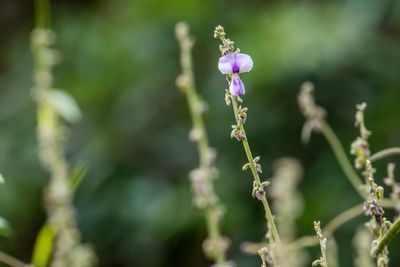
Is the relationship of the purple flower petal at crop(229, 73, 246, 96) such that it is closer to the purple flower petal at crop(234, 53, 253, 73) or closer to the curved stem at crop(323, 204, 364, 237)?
the purple flower petal at crop(234, 53, 253, 73)

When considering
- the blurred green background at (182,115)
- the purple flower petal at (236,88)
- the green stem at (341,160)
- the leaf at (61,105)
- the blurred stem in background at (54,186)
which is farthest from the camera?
the blurred green background at (182,115)

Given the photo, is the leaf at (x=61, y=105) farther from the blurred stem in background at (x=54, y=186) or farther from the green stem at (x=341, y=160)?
the green stem at (x=341, y=160)

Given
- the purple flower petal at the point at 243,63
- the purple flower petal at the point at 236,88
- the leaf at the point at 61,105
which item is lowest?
the purple flower petal at the point at 236,88

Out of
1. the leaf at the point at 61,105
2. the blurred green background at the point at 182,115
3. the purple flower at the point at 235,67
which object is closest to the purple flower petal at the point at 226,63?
the purple flower at the point at 235,67

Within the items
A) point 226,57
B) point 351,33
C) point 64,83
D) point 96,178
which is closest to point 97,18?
point 64,83

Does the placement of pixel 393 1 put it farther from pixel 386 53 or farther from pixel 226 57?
pixel 226 57

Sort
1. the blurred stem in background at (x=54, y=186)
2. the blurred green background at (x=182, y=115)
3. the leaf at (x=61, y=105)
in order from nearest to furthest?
the blurred stem in background at (x=54, y=186), the leaf at (x=61, y=105), the blurred green background at (x=182, y=115)

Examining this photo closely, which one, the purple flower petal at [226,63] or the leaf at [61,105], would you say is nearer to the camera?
the purple flower petal at [226,63]
